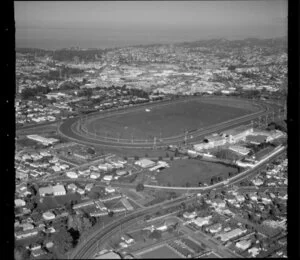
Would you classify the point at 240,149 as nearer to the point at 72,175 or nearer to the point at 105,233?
the point at 72,175

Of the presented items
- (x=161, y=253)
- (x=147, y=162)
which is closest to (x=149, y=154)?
(x=147, y=162)

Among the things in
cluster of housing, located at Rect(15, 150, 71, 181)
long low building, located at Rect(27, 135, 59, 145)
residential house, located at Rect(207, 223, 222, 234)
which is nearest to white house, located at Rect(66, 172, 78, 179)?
cluster of housing, located at Rect(15, 150, 71, 181)

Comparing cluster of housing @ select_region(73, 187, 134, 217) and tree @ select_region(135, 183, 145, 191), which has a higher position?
tree @ select_region(135, 183, 145, 191)

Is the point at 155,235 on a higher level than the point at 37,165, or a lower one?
lower

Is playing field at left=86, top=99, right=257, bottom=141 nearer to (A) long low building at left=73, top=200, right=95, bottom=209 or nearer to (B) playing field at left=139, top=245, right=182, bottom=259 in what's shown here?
(A) long low building at left=73, top=200, right=95, bottom=209

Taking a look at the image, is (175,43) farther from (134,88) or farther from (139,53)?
(134,88)

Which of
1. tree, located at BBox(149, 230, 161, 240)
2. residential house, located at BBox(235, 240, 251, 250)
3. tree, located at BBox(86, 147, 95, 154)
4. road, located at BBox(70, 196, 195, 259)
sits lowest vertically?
residential house, located at BBox(235, 240, 251, 250)

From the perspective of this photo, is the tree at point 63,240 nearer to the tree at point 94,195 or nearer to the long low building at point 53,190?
the tree at point 94,195
